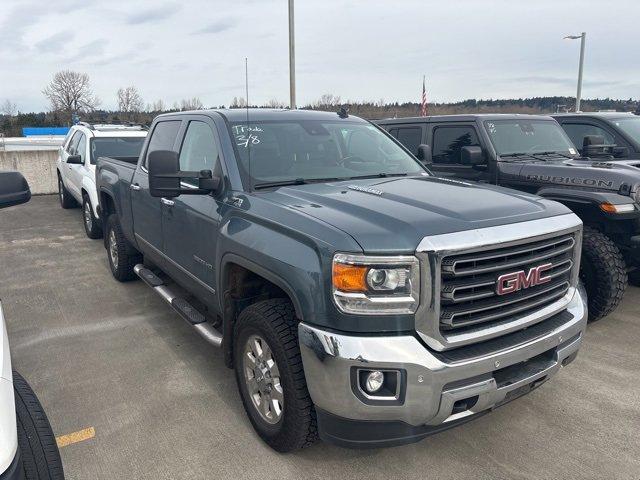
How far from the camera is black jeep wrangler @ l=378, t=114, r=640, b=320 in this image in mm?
4684

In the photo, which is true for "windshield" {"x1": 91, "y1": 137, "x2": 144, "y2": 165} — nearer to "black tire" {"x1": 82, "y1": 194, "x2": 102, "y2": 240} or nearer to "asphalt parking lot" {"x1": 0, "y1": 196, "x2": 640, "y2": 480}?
"black tire" {"x1": 82, "y1": 194, "x2": 102, "y2": 240}

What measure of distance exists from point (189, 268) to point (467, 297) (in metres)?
2.27

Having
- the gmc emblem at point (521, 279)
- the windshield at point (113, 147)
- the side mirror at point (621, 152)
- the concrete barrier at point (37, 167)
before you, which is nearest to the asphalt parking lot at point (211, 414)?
the gmc emblem at point (521, 279)

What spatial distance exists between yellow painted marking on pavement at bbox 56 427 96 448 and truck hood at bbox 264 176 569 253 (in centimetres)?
182

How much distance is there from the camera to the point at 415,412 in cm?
236

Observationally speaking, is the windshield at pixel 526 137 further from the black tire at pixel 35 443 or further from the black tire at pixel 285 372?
the black tire at pixel 35 443

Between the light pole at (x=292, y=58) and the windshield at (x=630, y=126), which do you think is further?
the light pole at (x=292, y=58)

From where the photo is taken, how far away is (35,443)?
202 cm

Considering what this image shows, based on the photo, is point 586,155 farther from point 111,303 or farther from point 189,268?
point 111,303

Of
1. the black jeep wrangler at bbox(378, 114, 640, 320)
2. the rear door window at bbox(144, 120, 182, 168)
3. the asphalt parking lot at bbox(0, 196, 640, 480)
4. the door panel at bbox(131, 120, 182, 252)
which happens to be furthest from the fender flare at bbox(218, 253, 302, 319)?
the black jeep wrangler at bbox(378, 114, 640, 320)

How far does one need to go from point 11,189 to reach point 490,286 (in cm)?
234

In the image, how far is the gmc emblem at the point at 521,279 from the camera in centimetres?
259

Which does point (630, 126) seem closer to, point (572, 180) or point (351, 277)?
point (572, 180)

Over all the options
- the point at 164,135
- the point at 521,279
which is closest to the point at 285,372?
the point at 521,279
